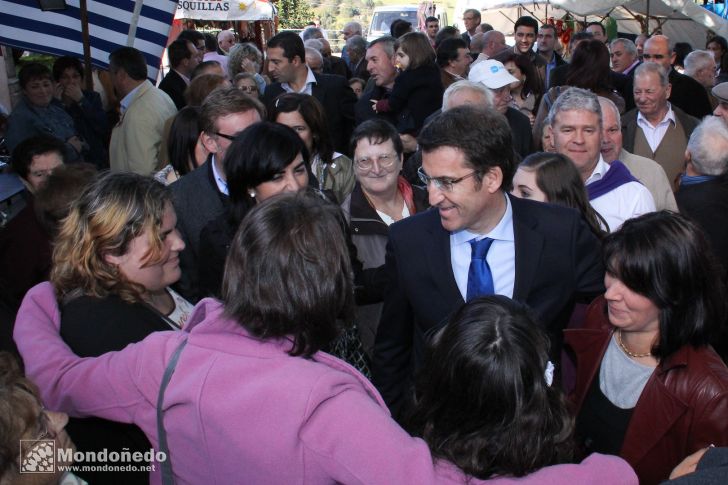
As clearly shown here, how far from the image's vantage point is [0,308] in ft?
8.66

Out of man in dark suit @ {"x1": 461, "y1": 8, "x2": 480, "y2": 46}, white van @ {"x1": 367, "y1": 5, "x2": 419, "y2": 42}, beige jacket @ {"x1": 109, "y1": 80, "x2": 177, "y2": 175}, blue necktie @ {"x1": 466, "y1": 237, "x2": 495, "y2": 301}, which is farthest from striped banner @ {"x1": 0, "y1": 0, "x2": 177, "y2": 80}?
white van @ {"x1": 367, "y1": 5, "x2": 419, "y2": 42}

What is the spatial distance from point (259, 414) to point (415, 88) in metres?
5.15

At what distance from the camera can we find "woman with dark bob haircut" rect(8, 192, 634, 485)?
1.53 meters

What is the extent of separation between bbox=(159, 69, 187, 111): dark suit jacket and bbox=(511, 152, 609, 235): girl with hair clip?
5.32 m

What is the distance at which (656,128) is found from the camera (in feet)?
17.9

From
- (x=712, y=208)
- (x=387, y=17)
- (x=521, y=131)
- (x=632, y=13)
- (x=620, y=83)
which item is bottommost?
(x=712, y=208)

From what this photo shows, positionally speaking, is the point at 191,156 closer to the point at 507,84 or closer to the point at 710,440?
the point at 507,84

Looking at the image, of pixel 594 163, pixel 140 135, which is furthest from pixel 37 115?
pixel 594 163

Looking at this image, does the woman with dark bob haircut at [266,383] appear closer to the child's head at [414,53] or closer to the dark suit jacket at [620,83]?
the child's head at [414,53]

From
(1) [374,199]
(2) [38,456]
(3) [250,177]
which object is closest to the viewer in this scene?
(2) [38,456]

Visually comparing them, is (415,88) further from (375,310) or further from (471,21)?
(471,21)

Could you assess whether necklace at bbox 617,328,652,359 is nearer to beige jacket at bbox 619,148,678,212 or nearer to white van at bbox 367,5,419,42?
beige jacket at bbox 619,148,678,212

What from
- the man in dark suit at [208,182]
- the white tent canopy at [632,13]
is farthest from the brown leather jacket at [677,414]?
the white tent canopy at [632,13]

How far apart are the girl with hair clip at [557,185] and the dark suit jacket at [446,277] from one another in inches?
20.5
